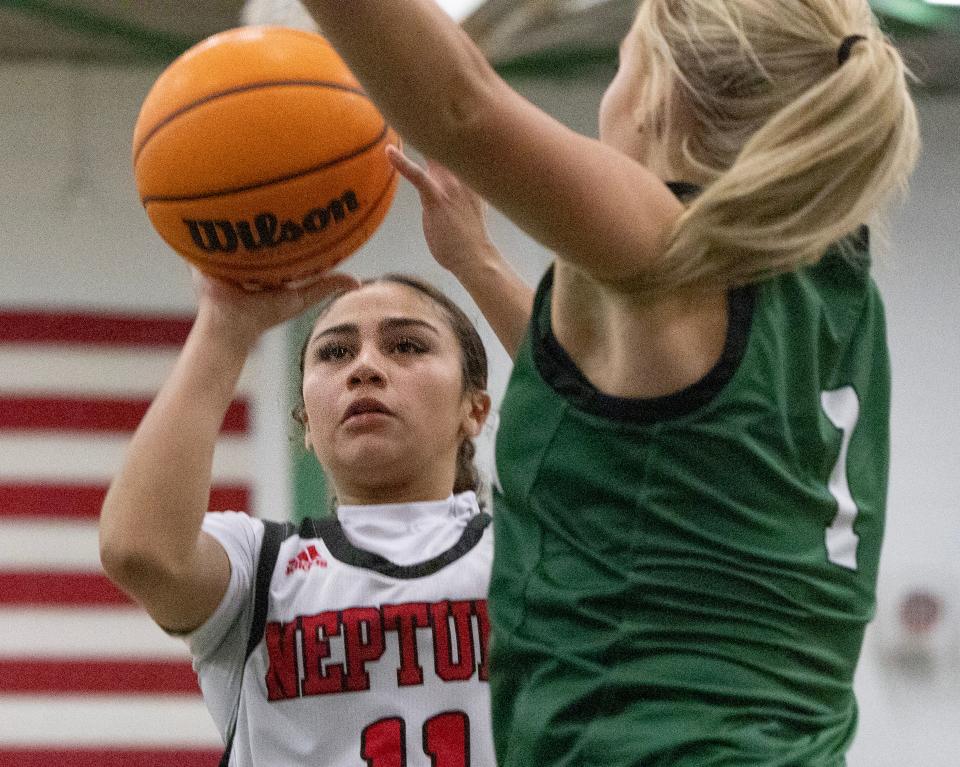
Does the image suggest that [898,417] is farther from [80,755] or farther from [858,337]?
[858,337]

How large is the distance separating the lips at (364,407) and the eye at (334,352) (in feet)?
0.34

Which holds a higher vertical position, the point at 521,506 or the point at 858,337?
the point at 858,337

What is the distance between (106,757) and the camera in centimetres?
470

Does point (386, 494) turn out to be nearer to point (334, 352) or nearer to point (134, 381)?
point (334, 352)

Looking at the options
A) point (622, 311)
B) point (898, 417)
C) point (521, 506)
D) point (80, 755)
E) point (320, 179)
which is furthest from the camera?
point (898, 417)

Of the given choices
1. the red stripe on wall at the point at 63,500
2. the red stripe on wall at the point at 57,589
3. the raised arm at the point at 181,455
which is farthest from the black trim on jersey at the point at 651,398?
the red stripe on wall at the point at 57,589

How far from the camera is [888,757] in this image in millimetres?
4855

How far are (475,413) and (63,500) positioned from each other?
293 centimetres

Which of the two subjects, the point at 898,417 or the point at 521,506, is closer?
the point at 521,506

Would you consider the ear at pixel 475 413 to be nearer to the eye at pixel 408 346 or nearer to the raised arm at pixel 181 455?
the eye at pixel 408 346

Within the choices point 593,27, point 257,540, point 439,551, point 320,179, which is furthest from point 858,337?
point 593,27

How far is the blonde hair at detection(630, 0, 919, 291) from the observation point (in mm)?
1224

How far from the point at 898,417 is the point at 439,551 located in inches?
133

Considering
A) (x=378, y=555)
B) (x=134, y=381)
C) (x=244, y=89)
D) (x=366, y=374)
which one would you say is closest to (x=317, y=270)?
(x=244, y=89)
